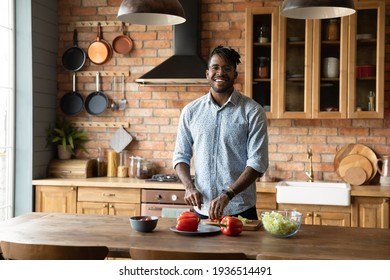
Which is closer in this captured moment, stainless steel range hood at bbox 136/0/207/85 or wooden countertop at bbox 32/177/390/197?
wooden countertop at bbox 32/177/390/197

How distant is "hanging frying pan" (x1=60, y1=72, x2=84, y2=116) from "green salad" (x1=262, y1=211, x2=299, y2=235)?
10.9 ft

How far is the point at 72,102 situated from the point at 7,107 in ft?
2.26

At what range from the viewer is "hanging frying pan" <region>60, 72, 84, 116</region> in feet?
18.4

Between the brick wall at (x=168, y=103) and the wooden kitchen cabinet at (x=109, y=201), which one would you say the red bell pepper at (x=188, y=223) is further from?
the brick wall at (x=168, y=103)

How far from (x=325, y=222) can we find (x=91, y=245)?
2562mm

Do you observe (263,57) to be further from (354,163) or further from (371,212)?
(371,212)

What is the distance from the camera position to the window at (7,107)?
5055mm

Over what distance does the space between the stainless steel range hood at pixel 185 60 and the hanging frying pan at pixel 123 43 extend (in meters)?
0.42

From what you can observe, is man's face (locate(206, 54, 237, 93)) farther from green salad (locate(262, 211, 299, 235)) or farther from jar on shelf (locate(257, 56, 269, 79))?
jar on shelf (locate(257, 56, 269, 79))

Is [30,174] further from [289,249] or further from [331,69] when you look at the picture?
[289,249]

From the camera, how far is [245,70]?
4.94m

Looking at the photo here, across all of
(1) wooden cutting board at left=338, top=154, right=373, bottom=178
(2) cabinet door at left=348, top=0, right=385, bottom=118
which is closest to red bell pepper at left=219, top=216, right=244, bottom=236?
(2) cabinet door at left=348, top=0, right=385, bottom=118

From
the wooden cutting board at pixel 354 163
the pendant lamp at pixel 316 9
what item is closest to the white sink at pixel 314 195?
the wooden cutting board at pixel 354 163

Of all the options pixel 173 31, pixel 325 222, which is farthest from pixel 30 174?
pixel 325 222
